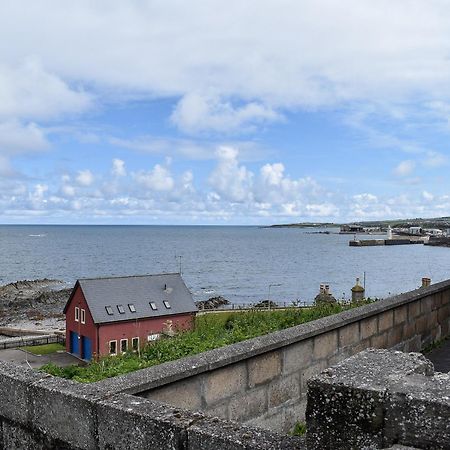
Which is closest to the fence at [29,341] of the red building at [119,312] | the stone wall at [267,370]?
the red building at [119,312]

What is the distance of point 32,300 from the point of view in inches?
3012

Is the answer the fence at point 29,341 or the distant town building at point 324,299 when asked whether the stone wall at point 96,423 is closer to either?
the distant town building at point 324,299

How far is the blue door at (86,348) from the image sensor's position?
37109mm

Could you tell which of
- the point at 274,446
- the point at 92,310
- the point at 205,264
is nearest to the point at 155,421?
the point at 274,446

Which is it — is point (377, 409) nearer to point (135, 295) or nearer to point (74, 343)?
point (135, 295)

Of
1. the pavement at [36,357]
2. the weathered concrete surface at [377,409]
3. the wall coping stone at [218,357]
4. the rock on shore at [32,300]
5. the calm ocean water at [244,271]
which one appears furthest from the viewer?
the calm ocean water at [244,271]

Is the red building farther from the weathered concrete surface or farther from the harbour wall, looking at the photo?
the weathered concrete surface

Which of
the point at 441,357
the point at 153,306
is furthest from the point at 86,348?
the point at 441,357

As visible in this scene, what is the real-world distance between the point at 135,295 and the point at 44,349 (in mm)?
8980

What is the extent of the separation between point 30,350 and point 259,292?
46.2 m

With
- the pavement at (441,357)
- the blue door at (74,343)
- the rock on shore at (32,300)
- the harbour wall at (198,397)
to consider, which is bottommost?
the rock on shore at (32,300)

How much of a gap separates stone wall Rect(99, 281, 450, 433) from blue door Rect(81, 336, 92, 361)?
3254cm

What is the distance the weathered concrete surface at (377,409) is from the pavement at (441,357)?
5.89 meters

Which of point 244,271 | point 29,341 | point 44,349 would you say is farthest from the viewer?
point 244,271
